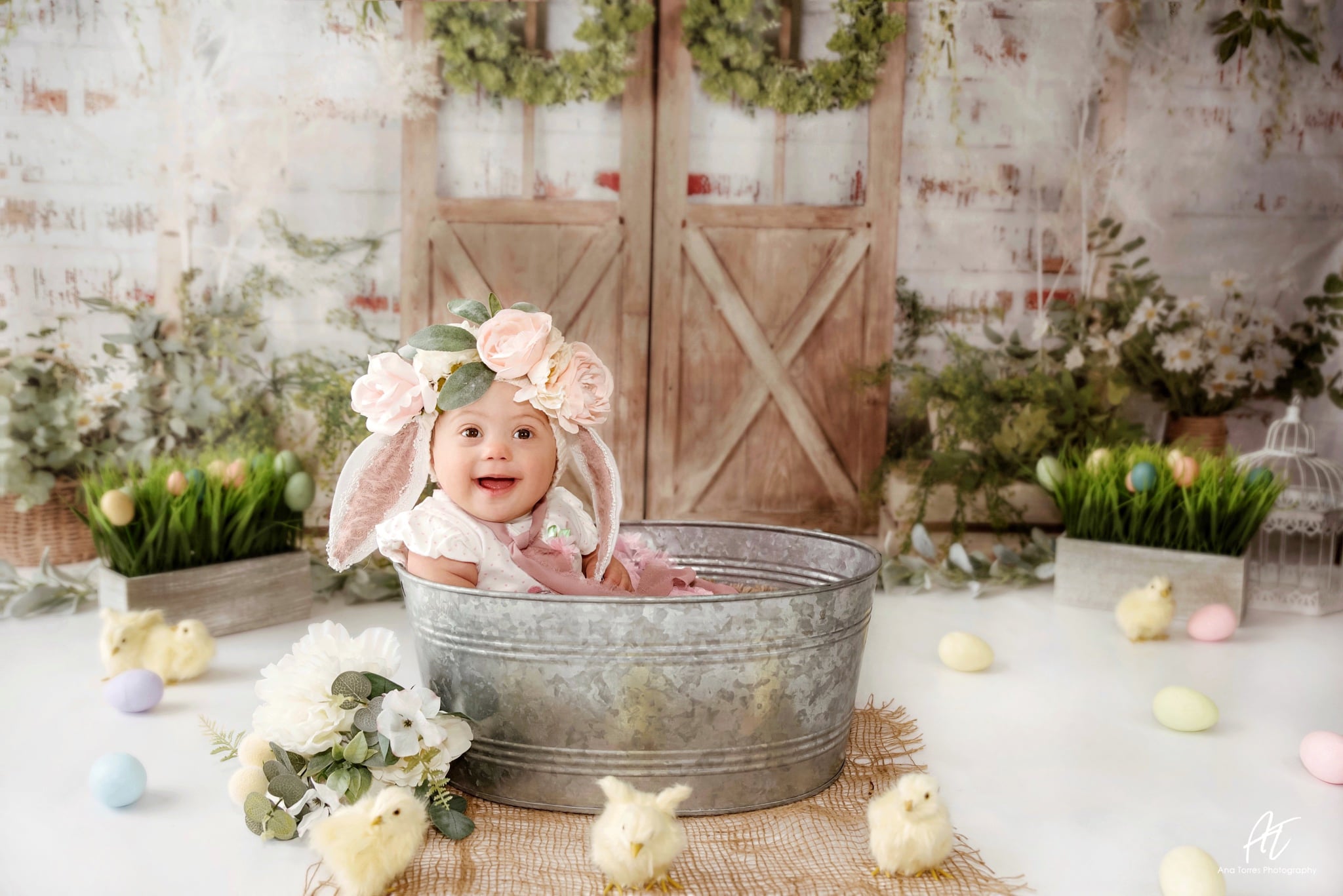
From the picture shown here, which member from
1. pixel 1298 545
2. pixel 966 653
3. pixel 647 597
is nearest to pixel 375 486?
pixel 647 597

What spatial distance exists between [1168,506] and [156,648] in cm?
236

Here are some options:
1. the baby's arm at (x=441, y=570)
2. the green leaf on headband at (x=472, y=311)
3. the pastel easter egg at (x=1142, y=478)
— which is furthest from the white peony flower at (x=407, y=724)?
the pastel easter egg at (x=1142, y=478)

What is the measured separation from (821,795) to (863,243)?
99.1 inches

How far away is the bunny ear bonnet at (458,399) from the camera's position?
1492mm

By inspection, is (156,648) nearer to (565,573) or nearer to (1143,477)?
(565,573)

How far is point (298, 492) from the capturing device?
251cm

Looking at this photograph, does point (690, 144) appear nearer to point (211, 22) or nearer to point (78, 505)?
point (211, 22)

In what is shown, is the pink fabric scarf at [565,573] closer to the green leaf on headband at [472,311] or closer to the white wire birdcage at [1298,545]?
the green leaf on headband at [472,311]

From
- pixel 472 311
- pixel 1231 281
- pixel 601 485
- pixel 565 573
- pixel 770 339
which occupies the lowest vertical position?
pixel 565 573

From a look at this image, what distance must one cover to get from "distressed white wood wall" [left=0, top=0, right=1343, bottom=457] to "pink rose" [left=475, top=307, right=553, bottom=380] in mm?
2178

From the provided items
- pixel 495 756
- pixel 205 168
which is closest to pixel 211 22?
pixel 205 168

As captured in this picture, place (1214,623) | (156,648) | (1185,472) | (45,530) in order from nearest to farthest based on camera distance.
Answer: (156,648) < (1214,623) < (1185,472) < (45,530)

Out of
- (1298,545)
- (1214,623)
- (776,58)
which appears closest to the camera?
(1214,623)

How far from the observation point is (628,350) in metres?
3.66
